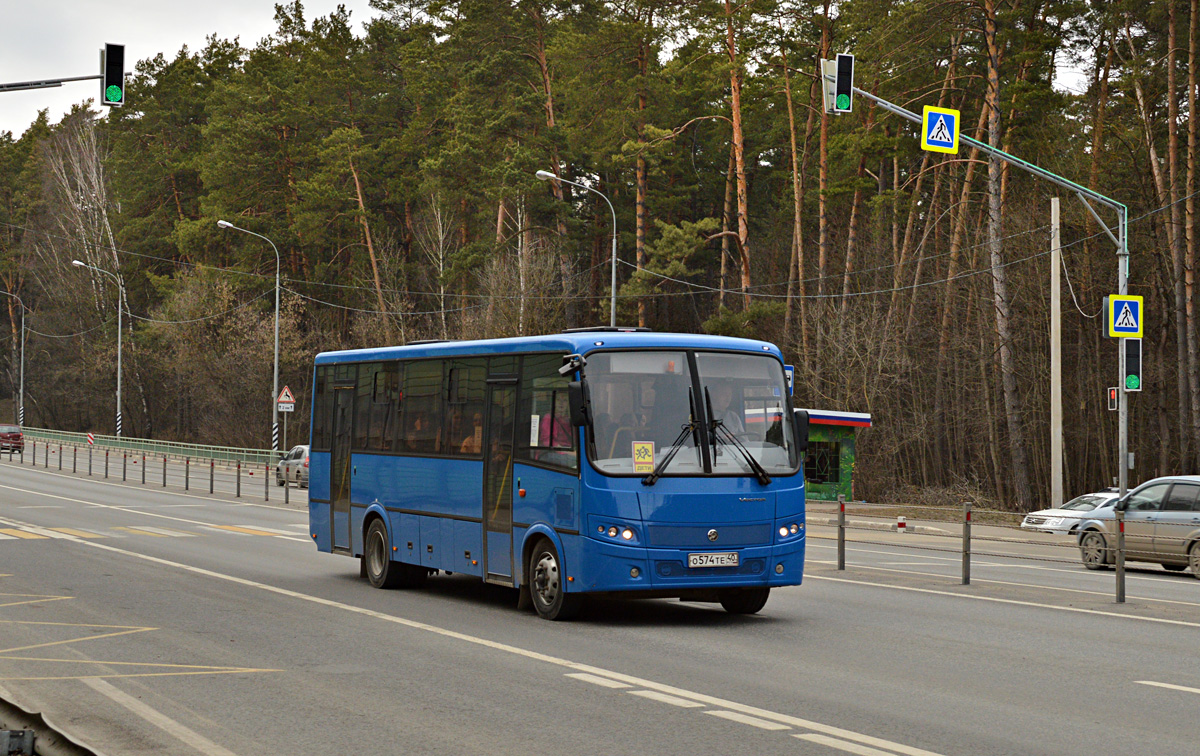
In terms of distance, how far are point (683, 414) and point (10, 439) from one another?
65.5m

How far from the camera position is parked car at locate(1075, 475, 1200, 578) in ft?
67.5

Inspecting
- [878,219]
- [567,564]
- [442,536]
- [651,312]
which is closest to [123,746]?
[567,564]

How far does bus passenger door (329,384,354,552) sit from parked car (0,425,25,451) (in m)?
57.8

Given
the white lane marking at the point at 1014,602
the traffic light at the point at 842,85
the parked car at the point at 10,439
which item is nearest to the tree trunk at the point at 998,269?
the traffic light at the point at 842,85

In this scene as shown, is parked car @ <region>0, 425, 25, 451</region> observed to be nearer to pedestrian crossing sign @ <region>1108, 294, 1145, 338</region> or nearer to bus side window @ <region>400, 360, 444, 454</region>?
pedestrian crossing sign @ <region>1108, 294, 1145, 338</region>

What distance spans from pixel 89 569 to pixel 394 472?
4.83 meters

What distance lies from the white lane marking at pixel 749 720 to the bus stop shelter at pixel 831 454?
30703mm

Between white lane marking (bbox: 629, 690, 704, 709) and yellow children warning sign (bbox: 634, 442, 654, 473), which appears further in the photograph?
yellow children warning sign (bbox: 634, 442, 654, 473)

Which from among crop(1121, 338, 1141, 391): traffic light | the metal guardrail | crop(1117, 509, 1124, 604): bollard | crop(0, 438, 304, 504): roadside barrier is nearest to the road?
crop(1117, 509, 1124, 604): bollard

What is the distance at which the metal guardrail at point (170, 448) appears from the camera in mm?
62625

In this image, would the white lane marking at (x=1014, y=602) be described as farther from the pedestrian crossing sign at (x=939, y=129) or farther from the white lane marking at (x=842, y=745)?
the pedestrian crossing sign at (x=939, y=129)

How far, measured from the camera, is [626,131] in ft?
179

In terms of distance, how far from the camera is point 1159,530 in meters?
21.0

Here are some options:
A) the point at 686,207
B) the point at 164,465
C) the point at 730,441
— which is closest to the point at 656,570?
the point at 730,441
